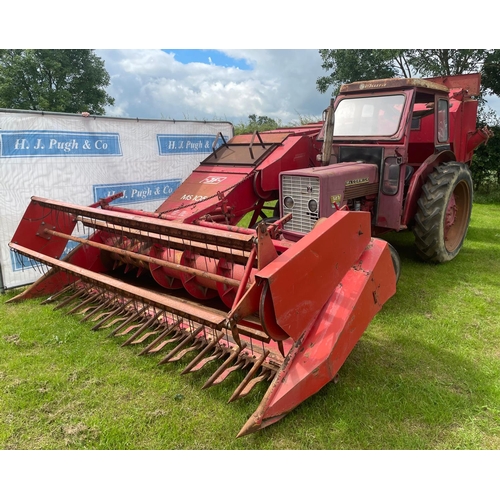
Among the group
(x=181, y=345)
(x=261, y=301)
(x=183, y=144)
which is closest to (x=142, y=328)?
(x=181, y=345)

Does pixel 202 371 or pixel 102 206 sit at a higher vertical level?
pixel 102 206

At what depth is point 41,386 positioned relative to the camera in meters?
2.80

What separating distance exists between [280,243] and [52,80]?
22298mm

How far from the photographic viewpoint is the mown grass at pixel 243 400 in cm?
229

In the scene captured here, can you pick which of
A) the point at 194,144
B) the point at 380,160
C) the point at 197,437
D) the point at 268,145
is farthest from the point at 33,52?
the point at 197,437

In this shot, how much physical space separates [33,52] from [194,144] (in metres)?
17.3

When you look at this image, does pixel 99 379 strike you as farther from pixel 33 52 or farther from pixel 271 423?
pixel 33 52

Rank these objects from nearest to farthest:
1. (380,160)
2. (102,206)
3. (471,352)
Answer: (471,352), (102,206), (380,160)

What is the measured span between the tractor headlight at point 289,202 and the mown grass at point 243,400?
1407 millimetres

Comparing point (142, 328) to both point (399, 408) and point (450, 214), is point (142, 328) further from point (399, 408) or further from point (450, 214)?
point (450, 214)

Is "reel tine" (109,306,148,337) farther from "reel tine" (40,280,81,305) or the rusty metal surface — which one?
"reel tine" (40,280,81,305)

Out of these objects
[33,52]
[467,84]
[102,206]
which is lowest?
[102,206]

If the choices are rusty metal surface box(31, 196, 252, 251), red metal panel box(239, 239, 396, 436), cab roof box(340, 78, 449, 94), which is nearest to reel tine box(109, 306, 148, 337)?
rusty metal surface box(31, 196, 252, 251)

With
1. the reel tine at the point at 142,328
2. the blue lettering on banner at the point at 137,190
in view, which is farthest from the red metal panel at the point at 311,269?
the blue lettering on banner at the point at 137,190
